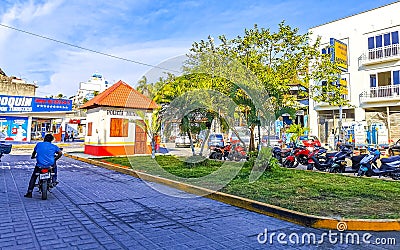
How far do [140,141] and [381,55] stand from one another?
1920 cm

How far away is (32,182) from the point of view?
23.1ft

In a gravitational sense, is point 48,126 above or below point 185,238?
above

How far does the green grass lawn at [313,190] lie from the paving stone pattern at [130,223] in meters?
0.75

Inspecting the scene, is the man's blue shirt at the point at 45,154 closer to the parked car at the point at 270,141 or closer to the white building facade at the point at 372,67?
the parked car at the point at 270,141

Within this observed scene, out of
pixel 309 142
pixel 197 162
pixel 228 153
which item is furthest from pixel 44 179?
pixel 309 142

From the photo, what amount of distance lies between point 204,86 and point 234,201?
7.70 meters

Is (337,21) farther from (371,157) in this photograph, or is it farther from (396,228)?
(396,228)

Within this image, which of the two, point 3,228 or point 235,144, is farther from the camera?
point 235,144

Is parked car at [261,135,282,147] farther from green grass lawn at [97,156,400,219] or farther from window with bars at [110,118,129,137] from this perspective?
window with bars at [110,118,129,137]

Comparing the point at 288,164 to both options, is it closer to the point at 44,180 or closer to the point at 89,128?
the point at 44,180

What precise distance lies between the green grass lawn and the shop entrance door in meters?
8.46

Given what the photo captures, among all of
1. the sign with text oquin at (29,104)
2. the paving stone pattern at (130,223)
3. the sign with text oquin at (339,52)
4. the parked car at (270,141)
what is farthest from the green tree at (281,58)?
the sign with text oquin at (29,104)

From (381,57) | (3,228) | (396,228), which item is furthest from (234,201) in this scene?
(381,57)

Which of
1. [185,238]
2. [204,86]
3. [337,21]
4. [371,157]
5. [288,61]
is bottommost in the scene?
[185,238]
